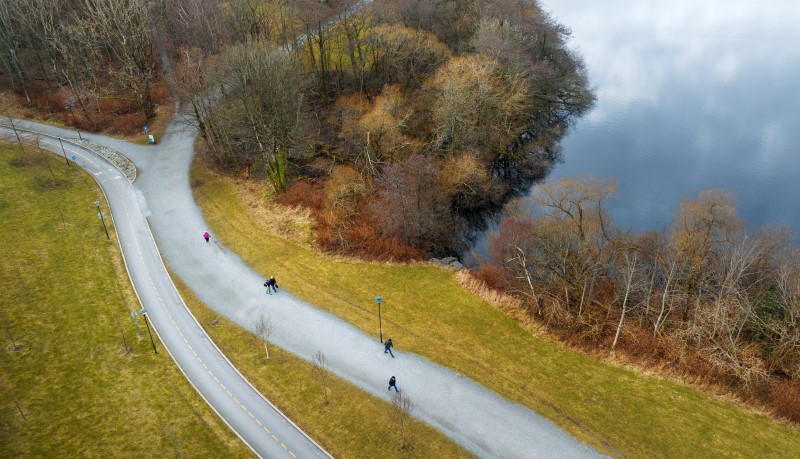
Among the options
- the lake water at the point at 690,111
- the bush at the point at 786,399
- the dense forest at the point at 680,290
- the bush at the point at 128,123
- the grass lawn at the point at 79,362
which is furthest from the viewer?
the bush at the point at 128,123

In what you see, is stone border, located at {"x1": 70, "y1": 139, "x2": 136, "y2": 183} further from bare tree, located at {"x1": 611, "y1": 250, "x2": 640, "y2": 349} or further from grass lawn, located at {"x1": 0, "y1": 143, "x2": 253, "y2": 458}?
bare tree, located at {"x1": 611, "y1": 250, "x2": 640, "y2": 349}

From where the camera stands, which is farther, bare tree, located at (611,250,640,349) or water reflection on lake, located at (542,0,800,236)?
water reflection on lake, located at (542,0,800,236)

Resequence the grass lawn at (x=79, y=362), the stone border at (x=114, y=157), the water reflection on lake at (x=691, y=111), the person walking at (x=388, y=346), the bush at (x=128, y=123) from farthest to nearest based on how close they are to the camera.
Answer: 1. the bush at (x=128, y=123)
2. the water reflection on lake at (x=691, y=111)
3. the stone border at (x=114, y=157)
4. the person walking at (x=388, y=346)
5. the grass lawn at (x=79, y=362)

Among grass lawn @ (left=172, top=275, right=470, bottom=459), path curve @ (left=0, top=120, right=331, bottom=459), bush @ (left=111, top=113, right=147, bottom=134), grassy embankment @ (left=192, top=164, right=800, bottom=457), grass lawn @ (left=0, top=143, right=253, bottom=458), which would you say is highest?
grassy embankment @ (left=192, top=164, right=800, bottom=457)

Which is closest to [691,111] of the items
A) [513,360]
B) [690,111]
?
[690,111]

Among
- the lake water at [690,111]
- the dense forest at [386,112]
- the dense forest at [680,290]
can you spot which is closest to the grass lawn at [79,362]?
the dense forest at [386,112]

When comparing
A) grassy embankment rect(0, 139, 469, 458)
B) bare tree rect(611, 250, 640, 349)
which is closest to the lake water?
bare tree rect(611, 250, 640, 349)

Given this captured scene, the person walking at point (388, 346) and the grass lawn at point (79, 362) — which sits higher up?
the person walking at point (388, 346)

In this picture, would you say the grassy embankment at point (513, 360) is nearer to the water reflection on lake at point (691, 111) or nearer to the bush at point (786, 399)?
the bush at point (786, 399)
